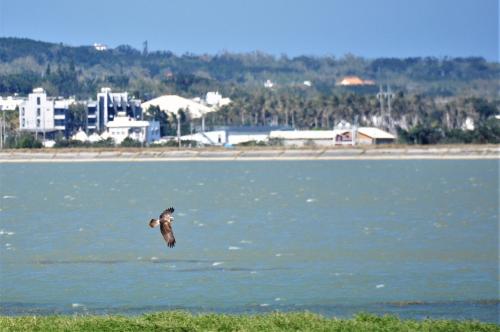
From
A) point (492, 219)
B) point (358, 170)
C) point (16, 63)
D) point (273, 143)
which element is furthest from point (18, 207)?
point (16, 63)

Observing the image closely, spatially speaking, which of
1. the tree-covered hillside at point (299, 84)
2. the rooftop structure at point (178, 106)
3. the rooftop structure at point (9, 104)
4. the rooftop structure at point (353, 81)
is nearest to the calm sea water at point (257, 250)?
the tree-covered hillside at point (299, 84)

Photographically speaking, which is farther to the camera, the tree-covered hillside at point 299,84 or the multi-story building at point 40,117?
the tree-covered hillside at point 299,84

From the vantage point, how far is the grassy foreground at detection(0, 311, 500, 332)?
A: 38.7 feet

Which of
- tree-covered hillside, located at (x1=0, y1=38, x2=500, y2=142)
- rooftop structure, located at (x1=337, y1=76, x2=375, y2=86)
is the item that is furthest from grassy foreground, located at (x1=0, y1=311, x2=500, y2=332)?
rooftop structure, located at (x1=337, y1=76, x2=375, y2=86)

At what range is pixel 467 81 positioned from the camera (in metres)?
129

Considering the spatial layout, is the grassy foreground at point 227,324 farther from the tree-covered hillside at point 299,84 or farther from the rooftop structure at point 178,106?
the rooftop structure at point 178,106

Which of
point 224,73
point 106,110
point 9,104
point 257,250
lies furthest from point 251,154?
point 224,73

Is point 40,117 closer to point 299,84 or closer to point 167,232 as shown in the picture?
point 299,84

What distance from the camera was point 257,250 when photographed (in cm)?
2130

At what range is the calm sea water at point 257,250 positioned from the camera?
52.2 feet

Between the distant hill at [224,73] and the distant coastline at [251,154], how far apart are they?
30.2 m

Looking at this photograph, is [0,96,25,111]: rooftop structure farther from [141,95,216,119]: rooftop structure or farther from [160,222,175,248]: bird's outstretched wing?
[160,222,175,248]: bird's outstretched wing

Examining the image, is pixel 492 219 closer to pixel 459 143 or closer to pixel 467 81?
pixel 459 143

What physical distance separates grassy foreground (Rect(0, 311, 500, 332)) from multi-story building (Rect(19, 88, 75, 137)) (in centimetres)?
7426
